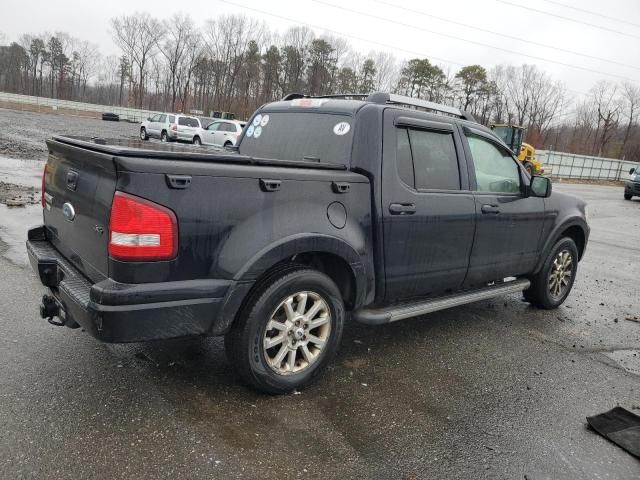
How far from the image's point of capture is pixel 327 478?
2.60 metres

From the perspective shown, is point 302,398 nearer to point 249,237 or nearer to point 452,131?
point 249,237

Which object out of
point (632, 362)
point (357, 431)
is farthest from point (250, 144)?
point (632, 362)

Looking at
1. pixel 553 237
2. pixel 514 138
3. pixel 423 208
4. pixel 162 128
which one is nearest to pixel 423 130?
pixel 423 208

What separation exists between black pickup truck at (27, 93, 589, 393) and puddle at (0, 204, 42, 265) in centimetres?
248

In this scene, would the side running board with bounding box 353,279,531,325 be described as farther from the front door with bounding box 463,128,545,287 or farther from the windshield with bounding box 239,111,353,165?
the windshield with bounding box 239,111,353,165

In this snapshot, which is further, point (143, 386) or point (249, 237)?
point (143, 386)

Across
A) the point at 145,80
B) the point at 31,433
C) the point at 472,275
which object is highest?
the point at 145,80

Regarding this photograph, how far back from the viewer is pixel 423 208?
392 centimetres

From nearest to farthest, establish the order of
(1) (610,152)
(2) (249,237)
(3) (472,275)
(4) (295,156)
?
1. (2) (249,237)
2. (4) (295,156)
3. (3) (472,275)
4. (1) (610,152)

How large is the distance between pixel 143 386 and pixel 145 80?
9009 cm

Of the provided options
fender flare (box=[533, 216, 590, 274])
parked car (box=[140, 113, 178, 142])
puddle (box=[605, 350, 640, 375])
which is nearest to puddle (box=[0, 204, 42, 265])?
fender flare (box=[533, 216, 590, 274])

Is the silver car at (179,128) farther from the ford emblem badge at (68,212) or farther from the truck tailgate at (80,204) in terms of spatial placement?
the ford emblem badge at (68,212)

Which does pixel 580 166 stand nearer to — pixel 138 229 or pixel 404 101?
pixel 404 101

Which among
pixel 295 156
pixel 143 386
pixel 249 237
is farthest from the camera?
pixel 295 156
